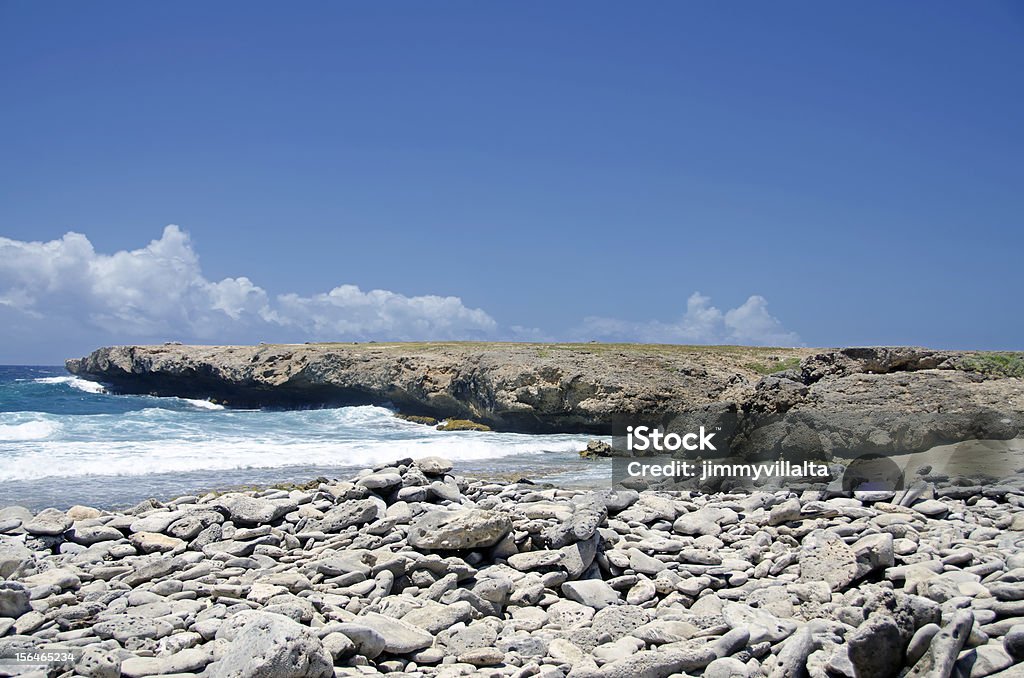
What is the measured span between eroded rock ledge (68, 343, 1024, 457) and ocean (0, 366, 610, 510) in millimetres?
1713

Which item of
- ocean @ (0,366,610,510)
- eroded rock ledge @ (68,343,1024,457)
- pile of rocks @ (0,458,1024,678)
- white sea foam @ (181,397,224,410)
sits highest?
eroded rock ledge @ (68,343,1024,457)

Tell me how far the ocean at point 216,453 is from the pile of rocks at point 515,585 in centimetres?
571

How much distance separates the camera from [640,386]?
27.6m

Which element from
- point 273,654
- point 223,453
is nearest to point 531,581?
point 273,654

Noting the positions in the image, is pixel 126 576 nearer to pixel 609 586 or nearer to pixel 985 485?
pixel 609 586

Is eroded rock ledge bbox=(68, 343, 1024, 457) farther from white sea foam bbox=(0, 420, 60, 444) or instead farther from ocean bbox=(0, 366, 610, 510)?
white sea foam bbox=(0, 420, 60, 444)

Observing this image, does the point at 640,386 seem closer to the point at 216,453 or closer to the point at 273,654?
the point at 216,453

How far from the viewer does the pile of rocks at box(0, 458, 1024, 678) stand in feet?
15.6

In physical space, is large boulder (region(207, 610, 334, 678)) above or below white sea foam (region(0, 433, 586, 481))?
above

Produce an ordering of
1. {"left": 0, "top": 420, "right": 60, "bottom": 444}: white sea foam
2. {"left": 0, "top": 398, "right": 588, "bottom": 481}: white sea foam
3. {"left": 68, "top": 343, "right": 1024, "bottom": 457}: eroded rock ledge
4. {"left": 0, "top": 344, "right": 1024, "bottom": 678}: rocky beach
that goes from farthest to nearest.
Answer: {"left": 0, "top": 420, "right": 60, "bottom": 444}: white sea foam < {"left": 0, "top": 398, "right": 588, "bottom": 481}: white sea foam < {"left": 68, "top": 343, "right": 1024, "bottom": 457}: eroded rock ledge < {"left": 0, "top": 344, "right": 1024, "bottom": 678}: rocky beach

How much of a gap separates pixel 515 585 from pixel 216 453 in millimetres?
15019

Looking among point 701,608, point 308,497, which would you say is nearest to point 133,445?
point 308,497

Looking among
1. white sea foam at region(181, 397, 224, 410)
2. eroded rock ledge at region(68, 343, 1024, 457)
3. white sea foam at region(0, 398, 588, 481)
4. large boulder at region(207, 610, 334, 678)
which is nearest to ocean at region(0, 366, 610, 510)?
white sea foam at region(0, 398, 588, 481)

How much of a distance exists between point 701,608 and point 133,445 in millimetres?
18175
